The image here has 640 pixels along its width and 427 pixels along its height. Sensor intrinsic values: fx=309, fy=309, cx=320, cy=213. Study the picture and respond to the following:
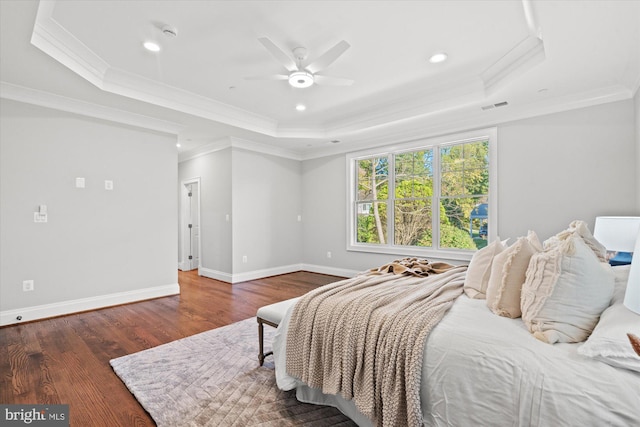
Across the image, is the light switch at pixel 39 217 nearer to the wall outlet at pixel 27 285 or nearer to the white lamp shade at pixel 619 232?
the wall outlet at pixel 27 285

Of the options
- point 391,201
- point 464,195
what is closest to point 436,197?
point 464,195

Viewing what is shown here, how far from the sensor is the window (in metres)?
4.55

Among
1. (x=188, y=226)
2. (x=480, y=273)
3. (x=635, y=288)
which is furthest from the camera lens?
→ (x=188, y=226)

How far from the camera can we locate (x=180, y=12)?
8.09 feet

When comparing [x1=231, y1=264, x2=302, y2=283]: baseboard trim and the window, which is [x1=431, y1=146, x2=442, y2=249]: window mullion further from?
[x1=231, y1=264, x2=302, y2=283]: baseboard trim

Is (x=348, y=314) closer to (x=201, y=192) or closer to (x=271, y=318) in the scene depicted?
(x=271, y=318)

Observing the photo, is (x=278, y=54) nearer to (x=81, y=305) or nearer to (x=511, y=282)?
(x=511, y=282)

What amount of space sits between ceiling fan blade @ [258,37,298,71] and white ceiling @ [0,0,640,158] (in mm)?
191

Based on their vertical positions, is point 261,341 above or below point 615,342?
below

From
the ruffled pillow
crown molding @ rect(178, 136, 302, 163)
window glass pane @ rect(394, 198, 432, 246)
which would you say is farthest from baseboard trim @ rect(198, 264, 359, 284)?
the ruffled pillow

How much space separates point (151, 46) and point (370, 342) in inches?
125

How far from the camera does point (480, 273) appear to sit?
6.73ft

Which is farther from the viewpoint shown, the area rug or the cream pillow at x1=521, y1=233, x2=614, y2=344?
the area rug

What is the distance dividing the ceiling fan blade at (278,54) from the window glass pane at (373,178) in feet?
9.97
